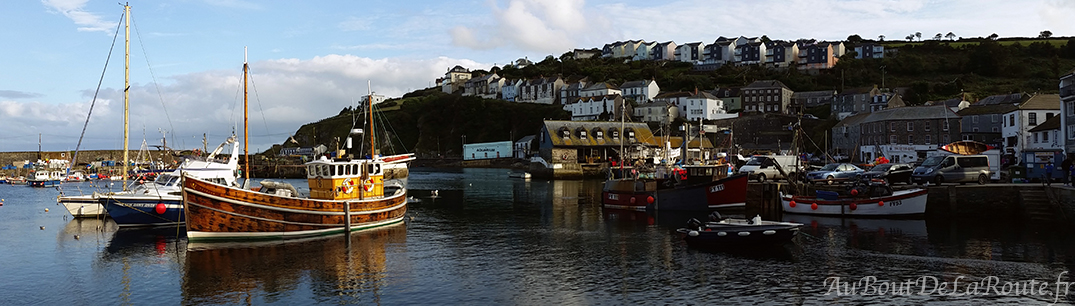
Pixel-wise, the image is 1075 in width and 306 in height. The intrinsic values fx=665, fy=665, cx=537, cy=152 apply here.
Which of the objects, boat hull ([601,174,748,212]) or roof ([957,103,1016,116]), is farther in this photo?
roof ([957,103,1016,116])

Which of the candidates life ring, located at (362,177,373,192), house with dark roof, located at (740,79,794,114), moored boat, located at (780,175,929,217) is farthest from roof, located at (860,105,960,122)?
life ring, located at (362,177,373,192)

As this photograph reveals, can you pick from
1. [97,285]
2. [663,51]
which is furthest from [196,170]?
[663,51]

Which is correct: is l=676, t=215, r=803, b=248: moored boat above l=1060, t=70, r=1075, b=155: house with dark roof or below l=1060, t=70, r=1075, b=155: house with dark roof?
below

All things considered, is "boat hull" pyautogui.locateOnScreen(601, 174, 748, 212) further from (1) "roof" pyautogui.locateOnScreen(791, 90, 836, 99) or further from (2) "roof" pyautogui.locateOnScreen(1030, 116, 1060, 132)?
(1) "roof" pyautogui.locateOnScreen(791, 90, 836, 99)

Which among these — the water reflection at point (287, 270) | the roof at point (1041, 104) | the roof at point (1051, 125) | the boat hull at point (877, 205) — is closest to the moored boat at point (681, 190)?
the boat hull at point (877, 205)

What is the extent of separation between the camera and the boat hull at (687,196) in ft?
123

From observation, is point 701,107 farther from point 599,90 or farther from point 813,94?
point 599,90

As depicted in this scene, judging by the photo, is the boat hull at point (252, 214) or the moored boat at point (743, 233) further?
the boat hull at point (252, 214)

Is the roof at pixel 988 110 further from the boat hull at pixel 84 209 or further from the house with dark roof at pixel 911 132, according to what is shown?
the boat hull at pixel 84 209

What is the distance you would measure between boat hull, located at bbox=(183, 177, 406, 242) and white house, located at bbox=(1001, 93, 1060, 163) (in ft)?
203

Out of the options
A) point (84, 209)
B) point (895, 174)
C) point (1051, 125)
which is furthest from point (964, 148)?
point (84, 209)

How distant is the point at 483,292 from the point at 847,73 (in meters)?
143

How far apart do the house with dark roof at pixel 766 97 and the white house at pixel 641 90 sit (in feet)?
65.2

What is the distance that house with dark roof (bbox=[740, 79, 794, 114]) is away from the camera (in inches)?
5027
